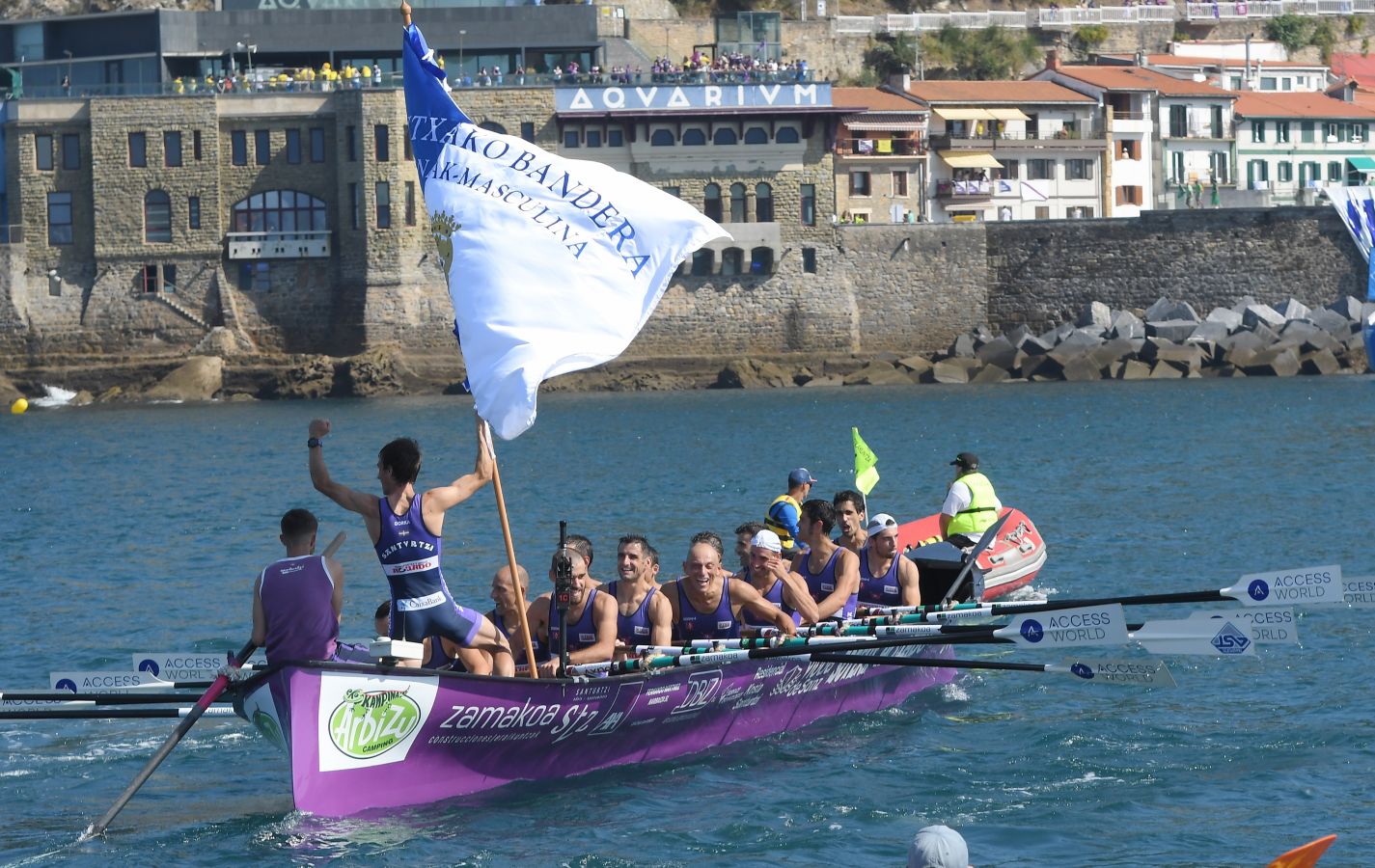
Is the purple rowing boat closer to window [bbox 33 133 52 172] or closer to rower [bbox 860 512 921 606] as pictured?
rower [bbox 860 512 921 606]

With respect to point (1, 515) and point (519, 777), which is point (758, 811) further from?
point (1, 515)

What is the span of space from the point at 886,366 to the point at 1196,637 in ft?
177

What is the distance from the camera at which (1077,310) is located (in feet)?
230

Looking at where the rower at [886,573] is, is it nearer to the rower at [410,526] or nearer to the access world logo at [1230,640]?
the access world logo at [1230,640]

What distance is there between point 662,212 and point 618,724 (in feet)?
11.9

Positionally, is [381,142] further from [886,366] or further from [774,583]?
[774,583]

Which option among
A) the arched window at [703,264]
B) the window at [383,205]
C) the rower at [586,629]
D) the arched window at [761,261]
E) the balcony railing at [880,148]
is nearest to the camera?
the rower at [586,629]

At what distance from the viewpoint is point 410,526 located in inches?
557

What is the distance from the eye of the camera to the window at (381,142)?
65375 mm

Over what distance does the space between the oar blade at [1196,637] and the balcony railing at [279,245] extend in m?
54.0

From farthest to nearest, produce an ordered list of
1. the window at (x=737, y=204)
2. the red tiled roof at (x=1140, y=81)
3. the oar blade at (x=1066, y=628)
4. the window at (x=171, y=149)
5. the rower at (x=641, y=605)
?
the red tiled roof at (x=1140, y=81)
the window at (x=737, y=204)
the window at (x=171, y=149)
the rower at (x=641, y=605)
the oar blade at (x=1066, y=628)

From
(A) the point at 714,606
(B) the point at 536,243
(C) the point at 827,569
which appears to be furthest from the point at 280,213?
(B) the point at 536,243

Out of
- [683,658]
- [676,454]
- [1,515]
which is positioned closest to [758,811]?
[683,658]

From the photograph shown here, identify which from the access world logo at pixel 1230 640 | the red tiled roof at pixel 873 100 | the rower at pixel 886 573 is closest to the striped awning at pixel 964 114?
the red tiled roof at pixel 873 100
